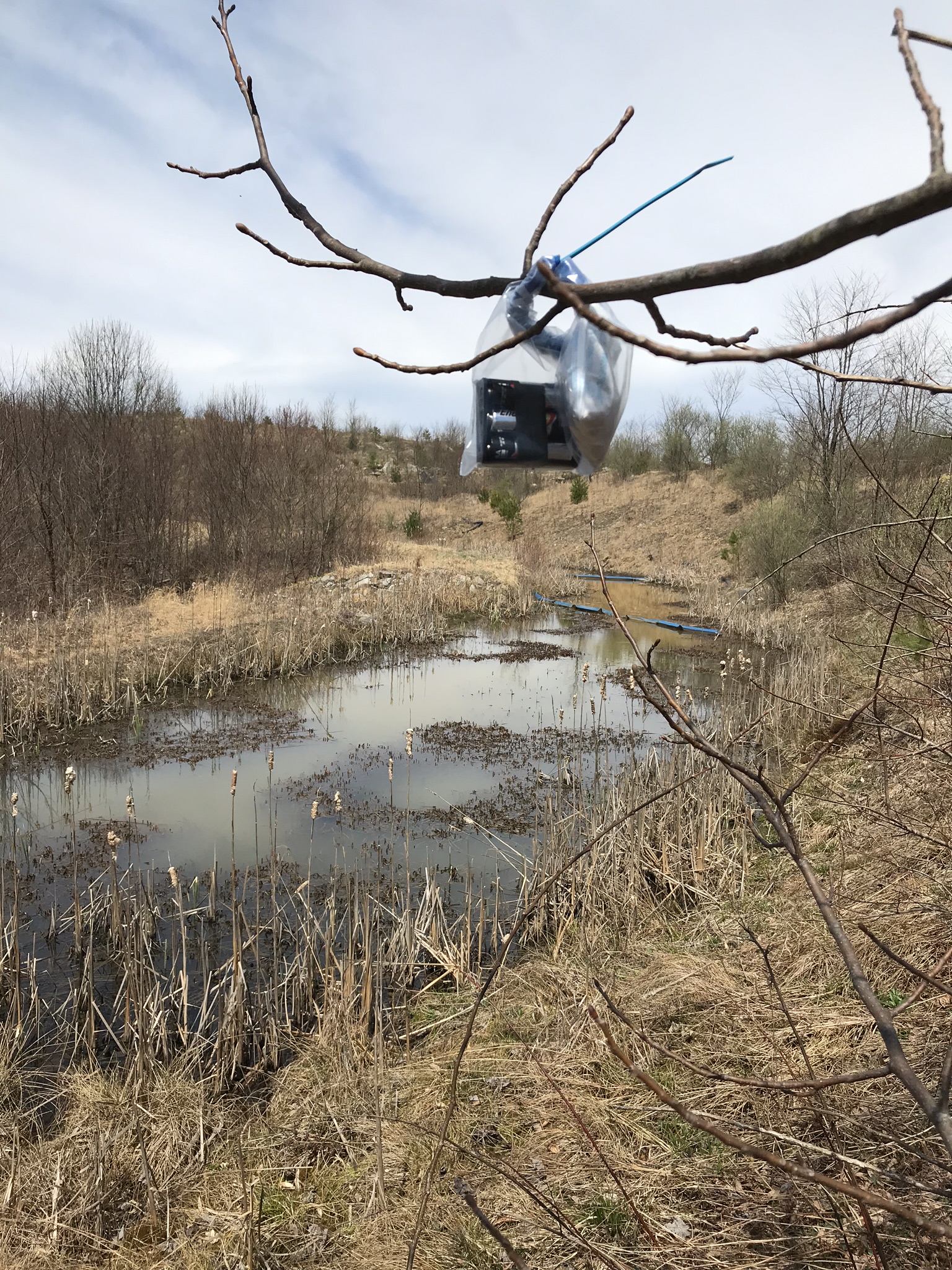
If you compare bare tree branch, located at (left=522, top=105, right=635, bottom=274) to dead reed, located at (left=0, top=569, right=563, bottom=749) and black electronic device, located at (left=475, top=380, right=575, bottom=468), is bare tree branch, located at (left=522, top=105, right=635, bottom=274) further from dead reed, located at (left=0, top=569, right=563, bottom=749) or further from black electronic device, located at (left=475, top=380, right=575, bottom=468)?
dead reed, located at (left=0, top=569, right=563, bottom=749)

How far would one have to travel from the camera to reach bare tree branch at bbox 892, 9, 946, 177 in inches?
22.6

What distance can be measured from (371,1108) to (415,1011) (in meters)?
0.78

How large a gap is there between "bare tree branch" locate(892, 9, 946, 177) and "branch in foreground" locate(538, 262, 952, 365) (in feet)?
0.28

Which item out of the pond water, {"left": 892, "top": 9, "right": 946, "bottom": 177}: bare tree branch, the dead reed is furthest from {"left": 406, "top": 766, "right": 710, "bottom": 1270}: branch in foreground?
the dead reed

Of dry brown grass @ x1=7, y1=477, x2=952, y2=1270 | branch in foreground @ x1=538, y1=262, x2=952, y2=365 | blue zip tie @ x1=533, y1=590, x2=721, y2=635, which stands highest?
branch in foreground @ x1=538, y1=262, x2=952, y2=365

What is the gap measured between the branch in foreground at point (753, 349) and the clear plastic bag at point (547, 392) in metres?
0.57

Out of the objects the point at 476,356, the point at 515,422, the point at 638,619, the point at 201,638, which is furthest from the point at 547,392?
the point at 638,619

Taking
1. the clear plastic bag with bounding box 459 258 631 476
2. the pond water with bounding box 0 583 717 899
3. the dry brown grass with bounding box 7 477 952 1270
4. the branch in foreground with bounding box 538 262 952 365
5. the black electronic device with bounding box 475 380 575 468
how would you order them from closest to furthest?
the branch in foreground with bounding box 538 262 952 365
the clear plastic bag with bounding box 459 258 631 476
the black electronic device with bounding box 475 380 575 468
the dry brown grass with bounding box 7 477 952 1270
the pond water with bounding box 0 583 717 899

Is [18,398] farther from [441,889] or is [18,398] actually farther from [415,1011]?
[415,1011]

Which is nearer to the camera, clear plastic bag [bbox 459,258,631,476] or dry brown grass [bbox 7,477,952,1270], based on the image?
clear plastic bag [bbox 459,258,631,476]

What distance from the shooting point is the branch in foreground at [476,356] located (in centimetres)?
74

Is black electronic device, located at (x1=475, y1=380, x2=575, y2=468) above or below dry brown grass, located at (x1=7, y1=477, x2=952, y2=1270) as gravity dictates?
above

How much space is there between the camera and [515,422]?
134cm

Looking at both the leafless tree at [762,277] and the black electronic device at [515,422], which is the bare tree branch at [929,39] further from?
the black electronic device at [515,422]
